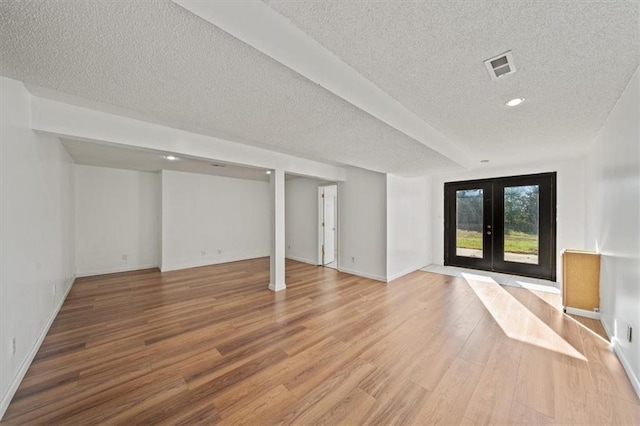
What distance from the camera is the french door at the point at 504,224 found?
488cm

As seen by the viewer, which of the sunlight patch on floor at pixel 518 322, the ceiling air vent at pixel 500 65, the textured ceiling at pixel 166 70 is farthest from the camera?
the sunlight patch on floor at pixel 518 322

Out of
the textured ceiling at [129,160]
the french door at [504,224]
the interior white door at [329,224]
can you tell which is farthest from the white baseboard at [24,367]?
the french door at [504,224]

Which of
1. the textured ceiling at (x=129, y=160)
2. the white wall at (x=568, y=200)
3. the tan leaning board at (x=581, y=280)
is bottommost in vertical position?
the tan leaning board at (x=581, y=280)

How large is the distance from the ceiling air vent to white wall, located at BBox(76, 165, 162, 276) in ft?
21.0

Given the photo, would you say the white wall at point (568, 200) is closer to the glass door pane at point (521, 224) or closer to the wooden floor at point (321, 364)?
the glass door pane at point (521, 224)

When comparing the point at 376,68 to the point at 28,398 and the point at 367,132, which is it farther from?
the point at 28,398

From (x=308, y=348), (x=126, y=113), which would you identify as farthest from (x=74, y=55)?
(x=308, y=348)

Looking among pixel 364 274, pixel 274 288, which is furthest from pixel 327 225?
pixel 274 288

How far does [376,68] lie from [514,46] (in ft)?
2.69

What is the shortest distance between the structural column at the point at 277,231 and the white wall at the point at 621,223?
156 inches

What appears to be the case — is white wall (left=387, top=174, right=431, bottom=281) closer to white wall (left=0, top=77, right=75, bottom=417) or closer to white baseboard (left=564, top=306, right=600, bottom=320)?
white baseboard (left=564, top=306, right=600, bottom=320)

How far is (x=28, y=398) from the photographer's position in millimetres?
1763

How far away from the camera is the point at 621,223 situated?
224cm

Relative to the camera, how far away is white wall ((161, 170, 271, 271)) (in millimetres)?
5746
